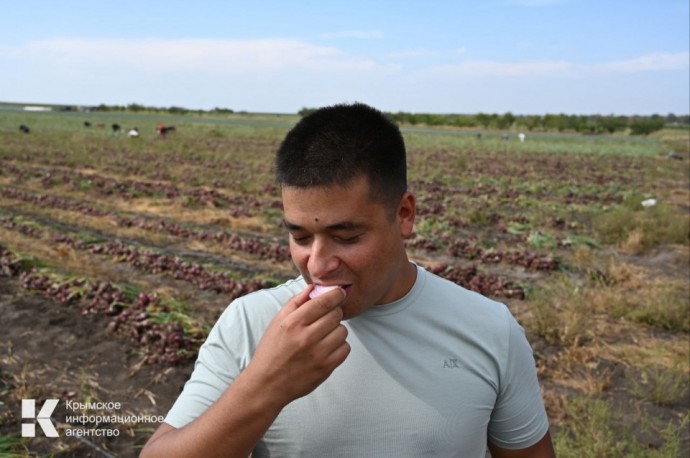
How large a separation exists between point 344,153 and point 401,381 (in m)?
0.57

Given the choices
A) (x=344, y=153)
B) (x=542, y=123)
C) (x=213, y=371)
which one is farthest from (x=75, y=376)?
(x=542, y=123)

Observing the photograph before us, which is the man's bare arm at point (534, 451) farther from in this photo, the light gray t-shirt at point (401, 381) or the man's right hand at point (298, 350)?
the man's right hand at point (298, 350)

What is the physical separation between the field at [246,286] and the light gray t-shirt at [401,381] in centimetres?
232

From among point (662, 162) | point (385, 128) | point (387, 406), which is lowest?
point (662, 162)

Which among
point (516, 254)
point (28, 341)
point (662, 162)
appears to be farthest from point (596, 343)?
point (662, 162)

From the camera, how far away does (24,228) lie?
948cm

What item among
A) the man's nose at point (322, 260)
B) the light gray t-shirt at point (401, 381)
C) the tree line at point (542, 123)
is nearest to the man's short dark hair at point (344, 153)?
the man's nose at point (322, 260)

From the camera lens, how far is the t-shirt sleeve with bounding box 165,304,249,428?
133 centimetres

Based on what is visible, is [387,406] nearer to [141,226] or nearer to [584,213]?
[141,226]

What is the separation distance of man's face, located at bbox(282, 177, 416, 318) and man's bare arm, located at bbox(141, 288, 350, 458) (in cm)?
20

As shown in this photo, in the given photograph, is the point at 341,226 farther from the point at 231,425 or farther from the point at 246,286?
the point at 246,286

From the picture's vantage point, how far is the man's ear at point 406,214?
5.15 feet

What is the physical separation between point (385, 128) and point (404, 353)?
588 mm

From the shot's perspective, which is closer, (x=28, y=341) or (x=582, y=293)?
(x=28, y=341)
